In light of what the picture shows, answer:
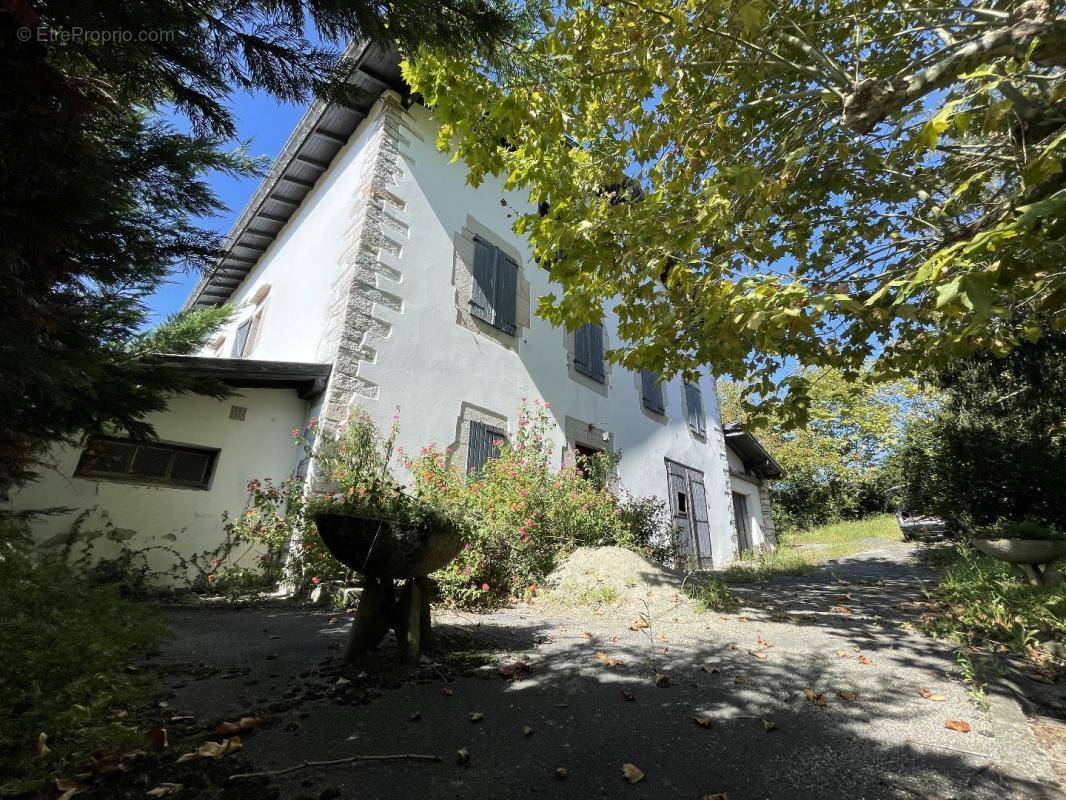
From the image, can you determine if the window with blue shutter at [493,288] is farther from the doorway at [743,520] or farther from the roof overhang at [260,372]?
the doorway at [743,520]

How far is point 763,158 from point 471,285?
4231 mm

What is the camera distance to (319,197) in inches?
292

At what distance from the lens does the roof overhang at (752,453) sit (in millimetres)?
12742

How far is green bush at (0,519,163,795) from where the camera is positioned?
53.5 inches

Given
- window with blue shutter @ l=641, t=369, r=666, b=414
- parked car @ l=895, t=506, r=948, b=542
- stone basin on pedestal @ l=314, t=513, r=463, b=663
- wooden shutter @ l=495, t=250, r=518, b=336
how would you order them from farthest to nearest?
1. window with blue shutter @ l=641, t=369, r=666, b=414
2. parked car @ l=895, t=506, r=948, b=542
3. wooden shutter @ l=495, t=250, r=518, b=336
4. stone basin on pedestal @ l=314, t=513, r=463, b=663

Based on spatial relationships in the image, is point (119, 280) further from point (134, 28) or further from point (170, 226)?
point (134, 28)

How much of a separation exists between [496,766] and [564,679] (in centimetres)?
89

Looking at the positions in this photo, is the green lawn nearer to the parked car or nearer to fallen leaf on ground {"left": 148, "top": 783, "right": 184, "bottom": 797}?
the parked car

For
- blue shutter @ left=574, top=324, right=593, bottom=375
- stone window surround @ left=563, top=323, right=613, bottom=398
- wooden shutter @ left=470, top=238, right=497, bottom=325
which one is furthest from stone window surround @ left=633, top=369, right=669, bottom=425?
wooden shutter @ left=470, top=238, right=497, bottom=325

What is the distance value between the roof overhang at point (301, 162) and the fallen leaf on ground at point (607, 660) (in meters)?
5.68

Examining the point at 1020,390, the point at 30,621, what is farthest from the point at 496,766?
the point at 1020,390

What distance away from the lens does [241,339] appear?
855 cm

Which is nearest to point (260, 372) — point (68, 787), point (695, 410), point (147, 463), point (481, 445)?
point (147, 463)

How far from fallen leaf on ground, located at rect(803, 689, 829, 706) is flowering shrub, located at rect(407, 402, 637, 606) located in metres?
2.48
